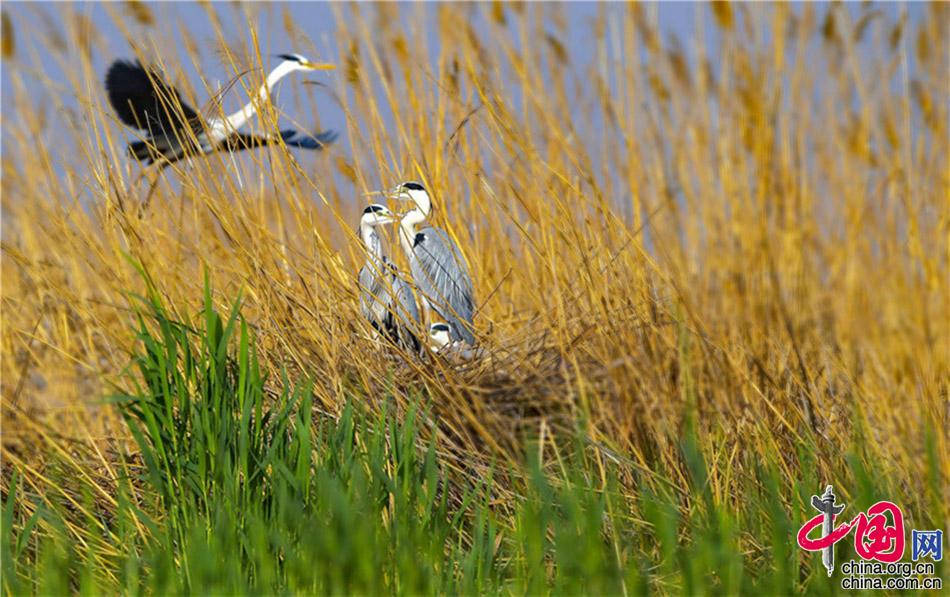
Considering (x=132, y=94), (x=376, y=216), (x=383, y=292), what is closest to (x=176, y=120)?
(x=132, y=94)

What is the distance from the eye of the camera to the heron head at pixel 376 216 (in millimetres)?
2729

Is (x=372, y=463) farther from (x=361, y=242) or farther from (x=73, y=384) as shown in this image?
(x=73, y=384)

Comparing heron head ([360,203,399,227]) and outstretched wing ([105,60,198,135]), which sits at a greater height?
outstretched wing ([105,60,198,135])

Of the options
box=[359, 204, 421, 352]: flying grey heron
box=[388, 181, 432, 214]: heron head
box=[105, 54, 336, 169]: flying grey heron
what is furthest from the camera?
box=[388, 181, 432, 214]: heron head

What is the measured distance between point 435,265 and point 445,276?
1.5 inches

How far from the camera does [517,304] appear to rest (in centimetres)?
310

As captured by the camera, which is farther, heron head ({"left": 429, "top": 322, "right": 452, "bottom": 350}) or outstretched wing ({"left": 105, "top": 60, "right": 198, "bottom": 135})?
outstretched wing ({"left": 105, "top": 60, "right": 198, "bottom": 135})

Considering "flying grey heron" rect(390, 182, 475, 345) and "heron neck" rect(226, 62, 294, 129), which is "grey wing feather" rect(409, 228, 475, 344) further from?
"heron neck" rect(226, 62, 294, 129)

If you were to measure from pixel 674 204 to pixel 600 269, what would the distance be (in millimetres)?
554

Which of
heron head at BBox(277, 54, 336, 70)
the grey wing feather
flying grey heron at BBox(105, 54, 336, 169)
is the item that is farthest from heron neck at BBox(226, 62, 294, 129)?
the grey wing feather

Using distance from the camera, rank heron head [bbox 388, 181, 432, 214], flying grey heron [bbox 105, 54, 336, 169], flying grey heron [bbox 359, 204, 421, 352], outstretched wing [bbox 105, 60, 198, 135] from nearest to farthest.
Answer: flying grey heron [bbox 105, 54, 336, 169], flying grey heron [bbox 359, 204, 421, 352], heron head [bbox 388, 181, 432, 214], outstretched wing [bbox 105, 60, 198, 135]

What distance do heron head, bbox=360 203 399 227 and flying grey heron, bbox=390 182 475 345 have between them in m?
0.03

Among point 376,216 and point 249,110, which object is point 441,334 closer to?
point 376,216

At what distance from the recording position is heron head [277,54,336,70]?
9.70 ft
